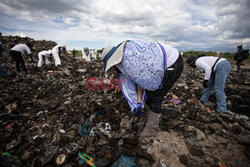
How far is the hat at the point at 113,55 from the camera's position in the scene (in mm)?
1429

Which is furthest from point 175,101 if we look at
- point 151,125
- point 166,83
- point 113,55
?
point 113,55

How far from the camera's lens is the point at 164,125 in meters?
2.51

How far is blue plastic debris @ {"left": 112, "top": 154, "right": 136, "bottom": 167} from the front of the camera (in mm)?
1606

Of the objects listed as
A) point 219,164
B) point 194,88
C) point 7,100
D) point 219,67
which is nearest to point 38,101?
point 7,100

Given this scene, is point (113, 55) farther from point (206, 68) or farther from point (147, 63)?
point (206, 68)

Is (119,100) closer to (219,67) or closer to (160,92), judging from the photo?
(160,92)

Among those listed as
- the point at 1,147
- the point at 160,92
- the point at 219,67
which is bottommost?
the point at 1,147

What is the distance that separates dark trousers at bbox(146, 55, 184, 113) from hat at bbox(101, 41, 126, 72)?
749mm

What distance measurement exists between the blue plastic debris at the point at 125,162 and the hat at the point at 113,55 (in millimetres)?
1352

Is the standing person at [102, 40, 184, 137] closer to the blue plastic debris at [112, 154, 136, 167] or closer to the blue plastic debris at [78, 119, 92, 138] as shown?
the blue plastic debris at [112, 154, 136, 167]

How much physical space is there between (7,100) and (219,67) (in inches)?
228

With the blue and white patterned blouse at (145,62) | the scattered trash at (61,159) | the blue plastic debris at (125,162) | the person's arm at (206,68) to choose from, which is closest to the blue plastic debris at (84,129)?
the scattered trash at (61,159)

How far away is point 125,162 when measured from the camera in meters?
1.64

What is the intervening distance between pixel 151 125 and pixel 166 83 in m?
0.88
